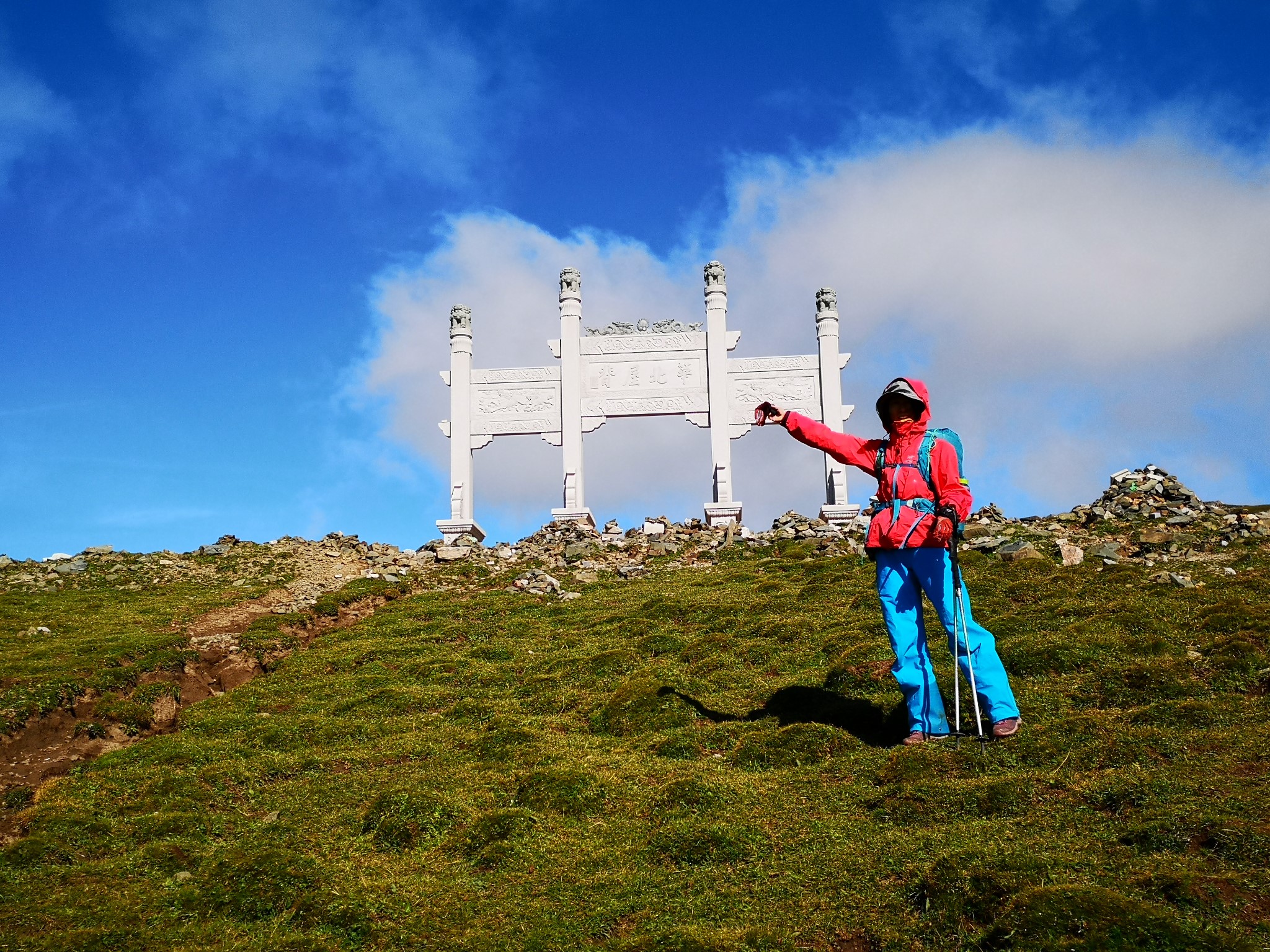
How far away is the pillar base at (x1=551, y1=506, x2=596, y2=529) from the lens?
3681 cm

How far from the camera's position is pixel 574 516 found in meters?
37.0

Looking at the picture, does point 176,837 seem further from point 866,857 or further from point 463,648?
point 463,648

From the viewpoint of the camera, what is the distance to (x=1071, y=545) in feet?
74.9

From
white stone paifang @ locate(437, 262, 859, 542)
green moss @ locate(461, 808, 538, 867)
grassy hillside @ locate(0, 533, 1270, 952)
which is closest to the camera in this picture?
grassy hillside @ locate(0, 533, 1270, 952)

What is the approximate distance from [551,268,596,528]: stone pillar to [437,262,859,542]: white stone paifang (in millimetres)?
33

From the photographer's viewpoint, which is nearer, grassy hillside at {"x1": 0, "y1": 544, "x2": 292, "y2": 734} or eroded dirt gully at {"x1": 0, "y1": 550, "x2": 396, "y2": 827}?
eroded dirt gully at {"x1": 0, "y1": 550, "x2": 396, "y2": 827}

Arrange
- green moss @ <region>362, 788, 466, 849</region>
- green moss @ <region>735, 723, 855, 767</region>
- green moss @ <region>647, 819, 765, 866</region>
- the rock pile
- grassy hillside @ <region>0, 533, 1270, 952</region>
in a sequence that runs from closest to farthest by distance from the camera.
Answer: grassy hillside @ <region>0, 533, 1270, 952</region>, green moss @ <region>647, 819, 765, 866</region>, green moss @ <region>362, 788, 466, 849</region>, green moss @ <region>735, 723, 855, 767</region>, the rock pile

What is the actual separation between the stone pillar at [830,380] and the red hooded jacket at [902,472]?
82.2ft

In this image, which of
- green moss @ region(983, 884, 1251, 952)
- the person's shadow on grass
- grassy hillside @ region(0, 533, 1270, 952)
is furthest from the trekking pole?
green moss @ region(983, 884, 1251, 952)

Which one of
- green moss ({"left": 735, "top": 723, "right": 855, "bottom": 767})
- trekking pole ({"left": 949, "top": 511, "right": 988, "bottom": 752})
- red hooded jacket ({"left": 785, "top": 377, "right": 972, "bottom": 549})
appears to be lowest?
green moss ({"left": 735, "top": 723, "right": 855, "bottom": 767})

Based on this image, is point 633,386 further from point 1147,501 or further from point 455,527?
point 1147,501

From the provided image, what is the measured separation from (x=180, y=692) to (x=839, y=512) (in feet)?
78.4

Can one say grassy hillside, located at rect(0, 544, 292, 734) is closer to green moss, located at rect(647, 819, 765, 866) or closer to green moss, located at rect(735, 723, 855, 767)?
green moss, located at rect(647, 819, 765, 866)

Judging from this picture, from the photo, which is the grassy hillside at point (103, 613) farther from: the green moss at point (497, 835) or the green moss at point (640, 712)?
the green moss at point (497, 835)
